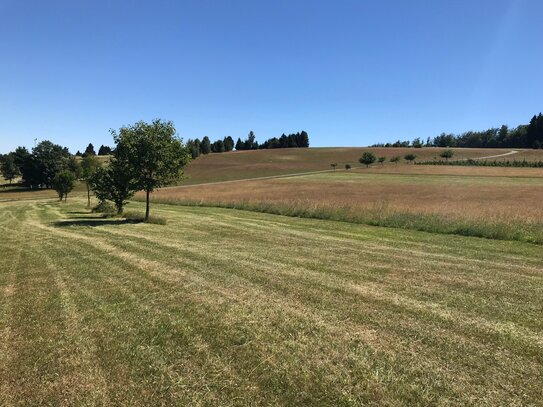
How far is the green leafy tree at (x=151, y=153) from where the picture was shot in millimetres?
23031

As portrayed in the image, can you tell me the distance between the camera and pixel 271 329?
6.04m

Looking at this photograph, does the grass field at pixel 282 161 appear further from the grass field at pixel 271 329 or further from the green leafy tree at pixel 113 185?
the grass field at pixel 271 329

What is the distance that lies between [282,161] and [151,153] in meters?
98.4

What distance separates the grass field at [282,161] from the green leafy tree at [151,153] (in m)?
61.5

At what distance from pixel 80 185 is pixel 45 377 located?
92.9 m

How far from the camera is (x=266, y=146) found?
609 ft

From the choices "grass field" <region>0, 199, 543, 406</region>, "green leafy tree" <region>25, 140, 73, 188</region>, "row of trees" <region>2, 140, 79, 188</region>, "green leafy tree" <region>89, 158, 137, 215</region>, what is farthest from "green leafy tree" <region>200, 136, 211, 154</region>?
"grass field" <region>0, 199, 543, 406</region>

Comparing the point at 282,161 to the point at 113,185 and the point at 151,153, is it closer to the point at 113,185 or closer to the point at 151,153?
the point at 113,185

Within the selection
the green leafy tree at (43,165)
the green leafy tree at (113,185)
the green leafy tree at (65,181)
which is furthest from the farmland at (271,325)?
the green leafy tree at (43,165)

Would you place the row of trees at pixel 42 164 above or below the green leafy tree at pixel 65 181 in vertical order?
above

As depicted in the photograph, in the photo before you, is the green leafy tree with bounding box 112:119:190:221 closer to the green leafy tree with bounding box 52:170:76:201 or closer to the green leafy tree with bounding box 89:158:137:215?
the green leafy tree with bounding box 89:158:137:215

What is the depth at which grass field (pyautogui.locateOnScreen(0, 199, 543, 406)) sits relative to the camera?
448cm

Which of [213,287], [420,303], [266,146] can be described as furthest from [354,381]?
[266,146]

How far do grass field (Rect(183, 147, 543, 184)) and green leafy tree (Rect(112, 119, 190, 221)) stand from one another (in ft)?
202
